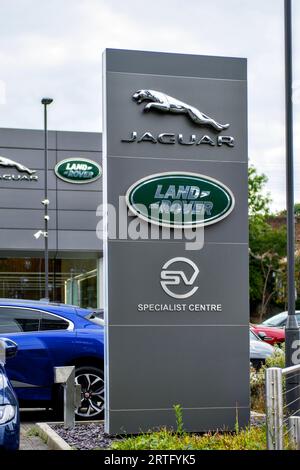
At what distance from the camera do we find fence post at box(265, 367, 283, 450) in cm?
755

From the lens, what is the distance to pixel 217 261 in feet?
36.3

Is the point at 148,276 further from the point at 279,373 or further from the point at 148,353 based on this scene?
the point at 279,373

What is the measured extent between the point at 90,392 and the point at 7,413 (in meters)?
4.25

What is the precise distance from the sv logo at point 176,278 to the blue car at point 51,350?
2200 mm

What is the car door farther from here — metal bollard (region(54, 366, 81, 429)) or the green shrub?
the green shrub

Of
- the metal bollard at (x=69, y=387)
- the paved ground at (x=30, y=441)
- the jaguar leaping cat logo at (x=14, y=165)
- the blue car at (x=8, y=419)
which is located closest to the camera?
the blue car at (x=8, y=419)

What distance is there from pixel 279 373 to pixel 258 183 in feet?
195

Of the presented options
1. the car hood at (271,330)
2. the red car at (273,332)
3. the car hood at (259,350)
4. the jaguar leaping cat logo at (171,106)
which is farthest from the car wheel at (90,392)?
the car hood at (271,330)

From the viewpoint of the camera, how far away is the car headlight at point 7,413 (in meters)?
7.98

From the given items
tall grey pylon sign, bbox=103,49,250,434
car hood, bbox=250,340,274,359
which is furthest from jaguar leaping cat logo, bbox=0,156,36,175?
tall grey pylon sign, bbox=103,49,250,434

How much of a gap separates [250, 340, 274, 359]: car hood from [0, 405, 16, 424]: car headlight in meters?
9.34

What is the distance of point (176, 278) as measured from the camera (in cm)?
1090

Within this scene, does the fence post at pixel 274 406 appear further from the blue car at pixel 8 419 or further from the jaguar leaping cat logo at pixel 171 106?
the jaguar leaping cat logo at pixel 171 106
